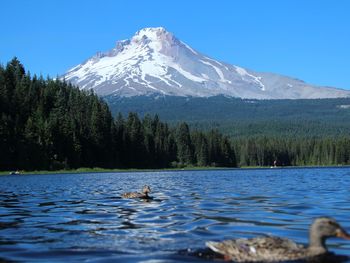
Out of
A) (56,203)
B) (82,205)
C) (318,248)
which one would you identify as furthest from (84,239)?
(56,203)

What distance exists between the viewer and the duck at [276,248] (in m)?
14.5

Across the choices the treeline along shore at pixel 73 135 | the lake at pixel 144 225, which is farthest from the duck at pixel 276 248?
the treeline along shore at pixel 73 135

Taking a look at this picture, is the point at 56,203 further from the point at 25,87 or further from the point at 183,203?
the point at 25,87

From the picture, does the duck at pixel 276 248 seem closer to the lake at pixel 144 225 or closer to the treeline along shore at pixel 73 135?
the lake at pixel 144 225

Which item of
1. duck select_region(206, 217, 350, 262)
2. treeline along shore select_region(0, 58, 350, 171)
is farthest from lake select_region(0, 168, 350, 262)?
treeline along shore select_region(0, 58, 350, 171)

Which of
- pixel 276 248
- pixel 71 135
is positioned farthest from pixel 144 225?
pixel 71 135

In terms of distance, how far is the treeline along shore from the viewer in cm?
12144

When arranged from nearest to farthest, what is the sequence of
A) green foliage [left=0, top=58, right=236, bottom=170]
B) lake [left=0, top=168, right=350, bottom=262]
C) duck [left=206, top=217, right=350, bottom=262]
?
1. duck [left=206, top=217, right=350, bottom=262]
2. lake [left=0, top=168, right=350, bottom=262]
3. green foliage [left=0, top=58, right=236, bottom=170]

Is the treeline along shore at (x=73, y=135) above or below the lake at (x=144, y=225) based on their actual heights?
above

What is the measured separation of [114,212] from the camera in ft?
92.0

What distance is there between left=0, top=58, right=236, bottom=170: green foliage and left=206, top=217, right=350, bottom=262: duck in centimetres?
10784

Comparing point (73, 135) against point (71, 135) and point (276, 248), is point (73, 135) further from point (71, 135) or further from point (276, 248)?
point (276, 248)

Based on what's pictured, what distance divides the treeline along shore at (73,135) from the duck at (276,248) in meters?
108

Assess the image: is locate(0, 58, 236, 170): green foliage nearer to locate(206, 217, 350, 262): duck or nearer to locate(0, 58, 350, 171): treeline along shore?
locate(0, 58, 350, 171): treeline along shore
